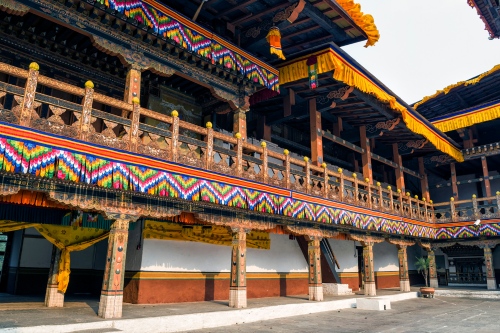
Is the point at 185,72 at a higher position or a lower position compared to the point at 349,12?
lower

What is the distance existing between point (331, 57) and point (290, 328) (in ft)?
25.4

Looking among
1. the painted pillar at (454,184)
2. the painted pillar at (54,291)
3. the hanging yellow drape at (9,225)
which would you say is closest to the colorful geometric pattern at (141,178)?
the hanging yellow drape at (9,225)

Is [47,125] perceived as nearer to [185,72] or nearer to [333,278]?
[185,72]

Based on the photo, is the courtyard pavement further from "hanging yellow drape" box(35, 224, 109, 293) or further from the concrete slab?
"hanging yellow drape" box(35, 224, 109, 293)

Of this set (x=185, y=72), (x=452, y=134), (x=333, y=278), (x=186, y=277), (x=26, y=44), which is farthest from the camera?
(x=452, y=134)

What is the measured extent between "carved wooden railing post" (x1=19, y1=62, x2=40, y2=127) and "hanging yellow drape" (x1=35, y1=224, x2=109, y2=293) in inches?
130

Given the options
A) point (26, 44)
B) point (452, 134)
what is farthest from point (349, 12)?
point (452, 134)

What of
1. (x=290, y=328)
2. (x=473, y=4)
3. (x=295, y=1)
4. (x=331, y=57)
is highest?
(x=473, y=4)

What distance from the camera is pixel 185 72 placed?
10.2 m

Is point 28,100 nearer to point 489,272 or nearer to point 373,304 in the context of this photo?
point 373,304

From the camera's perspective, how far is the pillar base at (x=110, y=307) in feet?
24.3

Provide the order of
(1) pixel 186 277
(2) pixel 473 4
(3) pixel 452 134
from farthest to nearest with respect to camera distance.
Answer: (3) pixel 452 134, (2) pixel 473 4, (1) pixel 186 277

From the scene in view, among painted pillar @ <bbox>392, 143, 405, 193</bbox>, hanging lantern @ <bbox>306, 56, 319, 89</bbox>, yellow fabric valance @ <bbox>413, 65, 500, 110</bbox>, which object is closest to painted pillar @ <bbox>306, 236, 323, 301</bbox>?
hanging lantern @ <bbox>306, 56, 319, 89</bbox>

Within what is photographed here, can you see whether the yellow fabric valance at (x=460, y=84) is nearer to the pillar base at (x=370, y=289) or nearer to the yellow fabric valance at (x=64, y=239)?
the pillar base at (x=370, y=289)
